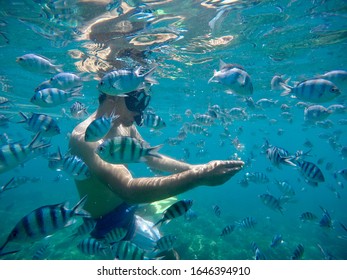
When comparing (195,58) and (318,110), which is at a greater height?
(318,110)

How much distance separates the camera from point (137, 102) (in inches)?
276

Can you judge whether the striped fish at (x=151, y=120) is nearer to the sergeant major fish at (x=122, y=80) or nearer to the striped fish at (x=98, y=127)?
the sergeant major fish at (x=122, y=80)

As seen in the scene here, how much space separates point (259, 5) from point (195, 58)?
23.2 ft

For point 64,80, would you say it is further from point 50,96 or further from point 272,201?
point 272,201

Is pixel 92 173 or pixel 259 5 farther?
pixel 259 5

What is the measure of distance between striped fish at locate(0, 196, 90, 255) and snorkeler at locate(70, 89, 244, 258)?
1.07 metres

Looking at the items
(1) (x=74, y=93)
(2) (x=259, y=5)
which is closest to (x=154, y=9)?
(2) (x=259, y=5)

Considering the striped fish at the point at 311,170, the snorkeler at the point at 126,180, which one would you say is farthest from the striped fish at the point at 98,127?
the striped fish at the point at 311,170

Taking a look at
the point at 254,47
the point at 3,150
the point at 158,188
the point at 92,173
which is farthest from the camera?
the point at 254,47

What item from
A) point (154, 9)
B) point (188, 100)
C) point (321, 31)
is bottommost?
point (188, 100)

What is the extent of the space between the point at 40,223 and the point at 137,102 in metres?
4.31

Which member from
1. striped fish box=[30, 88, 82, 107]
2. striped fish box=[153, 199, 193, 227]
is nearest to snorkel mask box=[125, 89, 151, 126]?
striped fish box=[30, 88, 82, 107]

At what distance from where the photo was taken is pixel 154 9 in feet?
35.1

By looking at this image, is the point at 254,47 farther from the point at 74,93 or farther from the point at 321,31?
the point at 74,93
